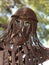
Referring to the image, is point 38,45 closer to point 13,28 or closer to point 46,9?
point 13,28

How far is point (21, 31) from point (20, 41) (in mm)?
78

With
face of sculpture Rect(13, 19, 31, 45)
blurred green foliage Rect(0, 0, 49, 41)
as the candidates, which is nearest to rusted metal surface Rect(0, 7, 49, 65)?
face of sculpture Rect(13, 19, 31, 45)

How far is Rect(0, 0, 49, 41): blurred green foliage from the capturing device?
4754 millimetres

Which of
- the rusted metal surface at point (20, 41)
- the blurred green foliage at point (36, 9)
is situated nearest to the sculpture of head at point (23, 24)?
the rusted metal surface at point (20, 41)

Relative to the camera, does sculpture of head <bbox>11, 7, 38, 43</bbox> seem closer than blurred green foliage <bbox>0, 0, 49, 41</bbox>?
Yes

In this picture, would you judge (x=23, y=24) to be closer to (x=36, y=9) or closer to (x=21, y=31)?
(x=21, y=31)

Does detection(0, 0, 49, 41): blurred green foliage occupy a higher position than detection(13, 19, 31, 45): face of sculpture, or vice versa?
detection(13, 19, 31, 45): face of sculpture

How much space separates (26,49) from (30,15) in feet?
0.87

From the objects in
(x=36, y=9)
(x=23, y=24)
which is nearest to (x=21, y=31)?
(x=23, y=24)

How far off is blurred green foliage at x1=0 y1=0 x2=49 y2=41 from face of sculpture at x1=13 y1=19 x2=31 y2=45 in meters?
2.72

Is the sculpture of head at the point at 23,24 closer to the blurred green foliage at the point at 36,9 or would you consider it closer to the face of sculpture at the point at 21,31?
the face of sculpture at the point at 21,31

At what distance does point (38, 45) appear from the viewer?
2.04 meters

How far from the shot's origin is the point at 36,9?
498 centimetres

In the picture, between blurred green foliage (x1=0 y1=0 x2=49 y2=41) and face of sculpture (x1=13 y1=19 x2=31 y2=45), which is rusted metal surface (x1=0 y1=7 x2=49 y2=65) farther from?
blurred green foliage (x1=0 y1=0 x2=49 y2=41)
